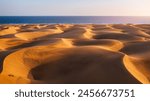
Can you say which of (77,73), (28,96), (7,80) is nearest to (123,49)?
(77,73)

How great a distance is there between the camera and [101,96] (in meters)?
4.02

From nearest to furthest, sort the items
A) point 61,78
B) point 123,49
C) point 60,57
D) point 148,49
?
point 61,78, point 60,57, point 148,49, point 123,49

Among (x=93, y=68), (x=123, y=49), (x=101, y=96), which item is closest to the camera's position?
(x=101, y=96)

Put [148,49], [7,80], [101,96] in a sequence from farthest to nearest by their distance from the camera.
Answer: [148,49], [7,80], [101,96]

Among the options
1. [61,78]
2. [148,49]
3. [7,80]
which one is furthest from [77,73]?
[148,49]

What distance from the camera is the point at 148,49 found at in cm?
828

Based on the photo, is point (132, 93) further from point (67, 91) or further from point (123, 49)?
point (123, 49)

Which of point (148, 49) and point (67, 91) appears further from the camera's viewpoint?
point (148, 49)

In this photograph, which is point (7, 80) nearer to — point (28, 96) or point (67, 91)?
point (28, 96)

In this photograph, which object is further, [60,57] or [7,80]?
[60,57]

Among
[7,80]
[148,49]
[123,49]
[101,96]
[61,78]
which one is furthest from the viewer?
[123,49]

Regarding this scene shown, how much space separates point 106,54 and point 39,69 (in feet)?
5.62

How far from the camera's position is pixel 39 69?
6.29 metres

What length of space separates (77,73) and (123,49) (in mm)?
3345
